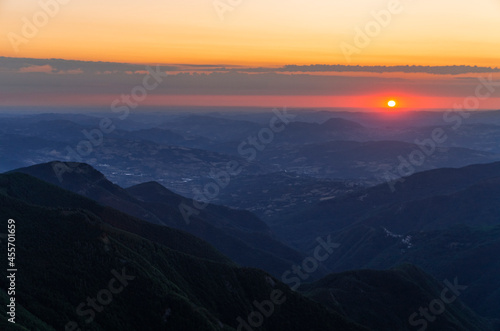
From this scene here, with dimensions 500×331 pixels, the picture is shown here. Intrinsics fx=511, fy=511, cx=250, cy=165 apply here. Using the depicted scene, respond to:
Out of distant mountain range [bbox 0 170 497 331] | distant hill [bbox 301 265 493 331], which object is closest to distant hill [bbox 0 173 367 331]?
distant mountain range [bbox 0 170 497 331]

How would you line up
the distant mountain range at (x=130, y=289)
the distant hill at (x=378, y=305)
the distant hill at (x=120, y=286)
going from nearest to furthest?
the distant hill at (x=120, y=286), the distant mountain range at (x=130, y=289), the distant hill at (x=378, y=305)

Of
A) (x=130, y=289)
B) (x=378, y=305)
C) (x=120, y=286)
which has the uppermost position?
(x=120, y=286)

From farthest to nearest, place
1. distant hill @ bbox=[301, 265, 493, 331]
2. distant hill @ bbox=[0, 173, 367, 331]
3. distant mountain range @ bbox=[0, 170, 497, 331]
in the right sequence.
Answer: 1. distant hill @ bbox=[301, 265, 493, 331]
2. distant mountain range @ bbox=[0, 170, 497, 331]
3. distant hill @ bbox=[0, 173, 367, 331]

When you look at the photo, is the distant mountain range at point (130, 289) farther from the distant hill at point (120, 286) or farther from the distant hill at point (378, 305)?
the distant hill at point (378, 305)

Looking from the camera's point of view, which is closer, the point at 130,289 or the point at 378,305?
the point at 130,289

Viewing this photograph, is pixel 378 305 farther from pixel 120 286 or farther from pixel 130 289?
pixel 120 286

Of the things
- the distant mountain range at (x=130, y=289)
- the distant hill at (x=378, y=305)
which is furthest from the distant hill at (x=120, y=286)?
the distant hill at (x=378, y=305)

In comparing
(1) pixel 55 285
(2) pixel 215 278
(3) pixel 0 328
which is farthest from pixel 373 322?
(3) pixel 0 328

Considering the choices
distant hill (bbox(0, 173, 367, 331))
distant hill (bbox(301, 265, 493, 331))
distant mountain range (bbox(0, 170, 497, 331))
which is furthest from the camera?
distant hill (bbox(301, 265, 493, 331))

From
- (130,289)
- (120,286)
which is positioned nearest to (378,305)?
(130,289)

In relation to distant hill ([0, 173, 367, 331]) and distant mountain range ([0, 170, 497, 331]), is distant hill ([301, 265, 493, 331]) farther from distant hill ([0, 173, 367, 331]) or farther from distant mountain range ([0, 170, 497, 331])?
distant hill ([0, 173, 367, 331])

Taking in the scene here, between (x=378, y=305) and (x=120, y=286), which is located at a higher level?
(x=120, y=286)
